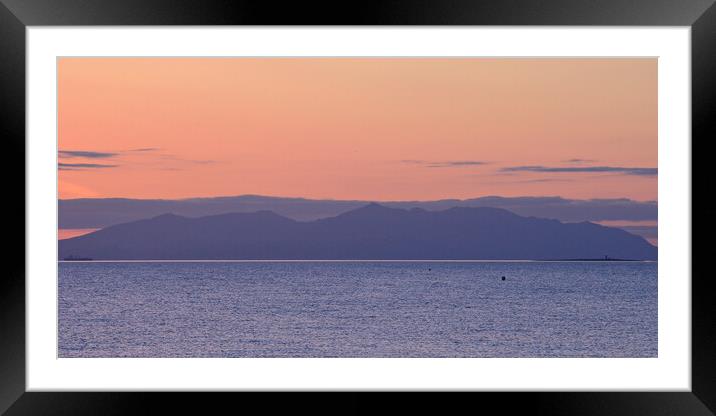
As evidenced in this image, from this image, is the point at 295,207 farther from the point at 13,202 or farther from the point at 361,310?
the point at 13,202

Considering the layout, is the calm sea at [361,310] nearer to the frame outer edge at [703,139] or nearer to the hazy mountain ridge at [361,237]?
the hazy mountain ridge at [361,237]

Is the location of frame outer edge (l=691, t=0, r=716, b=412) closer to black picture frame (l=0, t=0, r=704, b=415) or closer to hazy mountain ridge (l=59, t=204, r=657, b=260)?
black picture frame (l=0, t=0, r=704, b=415)

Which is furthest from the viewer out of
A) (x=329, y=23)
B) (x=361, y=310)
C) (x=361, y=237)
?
(x=361, y=237)

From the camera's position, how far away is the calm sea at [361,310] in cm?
2822

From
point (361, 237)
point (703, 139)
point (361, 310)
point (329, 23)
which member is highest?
point (329, 23)

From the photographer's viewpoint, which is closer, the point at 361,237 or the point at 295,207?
the point at 295,207

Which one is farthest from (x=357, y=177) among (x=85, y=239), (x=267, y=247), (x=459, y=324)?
(x=85, y=239)

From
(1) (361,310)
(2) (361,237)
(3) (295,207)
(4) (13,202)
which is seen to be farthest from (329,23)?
(2) (361,237)

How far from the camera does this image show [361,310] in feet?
108

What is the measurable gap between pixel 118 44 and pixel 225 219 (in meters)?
31.9

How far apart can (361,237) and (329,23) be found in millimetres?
31608

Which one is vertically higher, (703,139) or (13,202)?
(703,139)

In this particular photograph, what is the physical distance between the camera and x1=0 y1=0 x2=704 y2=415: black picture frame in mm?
2232

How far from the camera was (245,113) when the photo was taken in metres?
35.1
